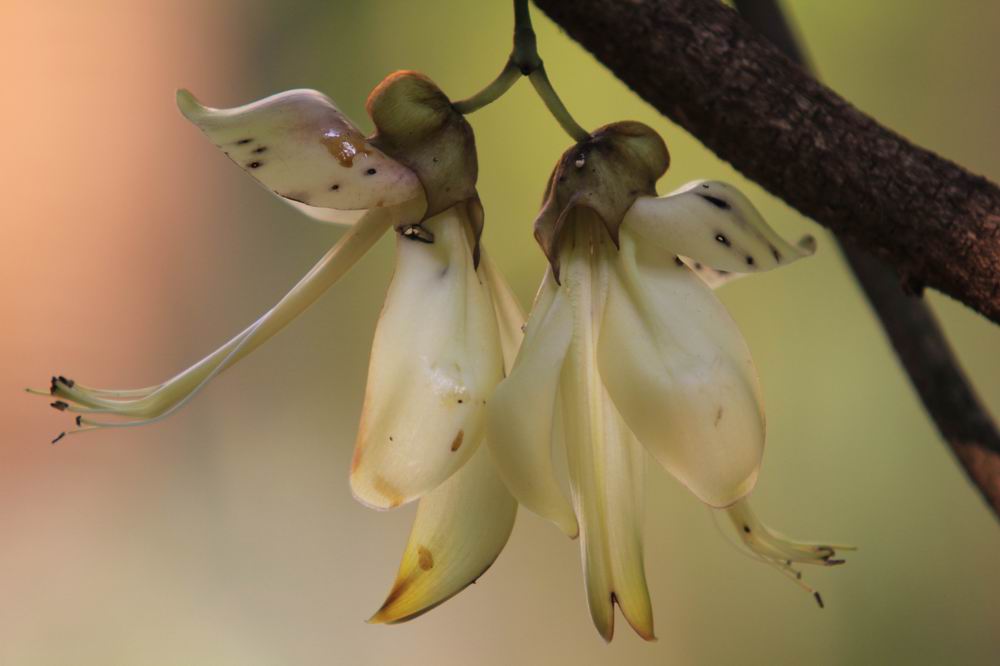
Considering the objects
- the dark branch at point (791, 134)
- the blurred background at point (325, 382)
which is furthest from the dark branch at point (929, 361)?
the blurred background at point (325, 382)

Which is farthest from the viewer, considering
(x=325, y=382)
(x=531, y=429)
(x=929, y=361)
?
(x=325, y=382)

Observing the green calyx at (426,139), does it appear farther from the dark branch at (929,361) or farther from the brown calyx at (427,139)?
the dark branch at (929,361)

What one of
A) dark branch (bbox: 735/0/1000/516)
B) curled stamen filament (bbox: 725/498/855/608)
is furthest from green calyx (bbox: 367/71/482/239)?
dark branch (bbox: 735/0/1000/516)

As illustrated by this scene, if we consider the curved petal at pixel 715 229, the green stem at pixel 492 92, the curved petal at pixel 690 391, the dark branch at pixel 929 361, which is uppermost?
the green stem at pixel 492 92

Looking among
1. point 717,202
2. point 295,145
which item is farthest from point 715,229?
point 295,145

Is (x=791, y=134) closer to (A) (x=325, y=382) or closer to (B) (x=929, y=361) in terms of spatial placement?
(B) (x=929, y=361)

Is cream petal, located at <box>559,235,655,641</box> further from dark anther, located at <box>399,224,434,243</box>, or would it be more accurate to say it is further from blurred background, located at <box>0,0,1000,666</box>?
blurred background, located at <box>0,0,1000,666</box>
